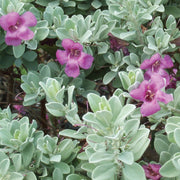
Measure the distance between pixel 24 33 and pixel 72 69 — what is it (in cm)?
22

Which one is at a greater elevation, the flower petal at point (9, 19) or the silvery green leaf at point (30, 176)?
the flower petal at point (9, 19)

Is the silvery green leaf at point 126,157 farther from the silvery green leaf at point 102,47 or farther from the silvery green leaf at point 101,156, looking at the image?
the silvery green leaf at point 102,47

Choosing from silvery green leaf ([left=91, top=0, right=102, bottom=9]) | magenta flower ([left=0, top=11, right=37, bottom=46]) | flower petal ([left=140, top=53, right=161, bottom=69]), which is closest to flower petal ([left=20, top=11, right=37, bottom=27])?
magenta flower ([left=0, top=11, right=37, bottom=46])

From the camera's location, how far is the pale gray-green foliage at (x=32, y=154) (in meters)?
1.00

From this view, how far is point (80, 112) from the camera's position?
185 cm

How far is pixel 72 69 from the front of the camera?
1314mm

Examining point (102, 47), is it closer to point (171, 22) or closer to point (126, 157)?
point (171, 22)

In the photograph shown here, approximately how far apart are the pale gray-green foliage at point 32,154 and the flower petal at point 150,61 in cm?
40

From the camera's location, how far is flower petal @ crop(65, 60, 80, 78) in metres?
1.30

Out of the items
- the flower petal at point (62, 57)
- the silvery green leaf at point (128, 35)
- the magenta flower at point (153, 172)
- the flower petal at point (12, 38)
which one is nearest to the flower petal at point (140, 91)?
the magenta flower at point (153, 172)

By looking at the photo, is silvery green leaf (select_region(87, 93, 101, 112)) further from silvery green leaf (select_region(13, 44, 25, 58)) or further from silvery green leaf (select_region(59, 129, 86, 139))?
silvery green leaf (select_region(13, 44, 25, 58))

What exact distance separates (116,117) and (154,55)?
1.29 feet

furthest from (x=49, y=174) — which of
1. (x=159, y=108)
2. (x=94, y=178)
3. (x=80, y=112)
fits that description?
(x=80, y=112)

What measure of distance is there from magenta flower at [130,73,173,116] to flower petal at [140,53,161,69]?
216 mm
